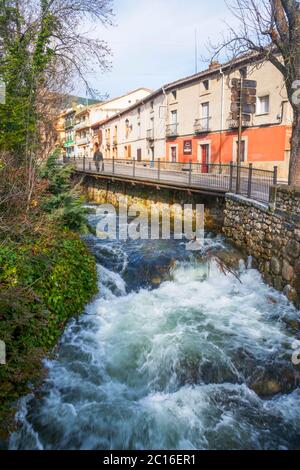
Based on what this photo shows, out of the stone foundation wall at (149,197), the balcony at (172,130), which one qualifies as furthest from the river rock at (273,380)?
the balcony at (172,130)

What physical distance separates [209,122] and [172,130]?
17.3ft

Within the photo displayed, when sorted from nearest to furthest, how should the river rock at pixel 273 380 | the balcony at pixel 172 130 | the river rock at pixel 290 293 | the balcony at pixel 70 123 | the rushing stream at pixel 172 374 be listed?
1. the rushing stream at pixel 172 374
2. the river rock at pixel 273 380
3. the river rock at pixel 290 293
4. the balcony at pixel 172 130
5. the balcony at pixel 70 123

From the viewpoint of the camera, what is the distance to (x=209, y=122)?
999 inches

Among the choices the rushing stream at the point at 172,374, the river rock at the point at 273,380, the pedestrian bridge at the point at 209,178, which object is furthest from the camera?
the pedestrian bridge at the point at 209,178

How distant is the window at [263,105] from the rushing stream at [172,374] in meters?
15.0

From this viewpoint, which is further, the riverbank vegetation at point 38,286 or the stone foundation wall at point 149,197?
the stone foundation wall at point 149,197

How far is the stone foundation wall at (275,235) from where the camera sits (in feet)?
25.1

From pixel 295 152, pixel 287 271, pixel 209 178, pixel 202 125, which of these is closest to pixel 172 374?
pixel 287 271

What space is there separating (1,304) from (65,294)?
1882 mm

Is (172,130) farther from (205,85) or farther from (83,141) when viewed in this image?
(83,141)

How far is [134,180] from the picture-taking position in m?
16.6

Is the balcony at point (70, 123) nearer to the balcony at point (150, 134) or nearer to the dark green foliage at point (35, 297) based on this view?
the balcony at point (150, 134)

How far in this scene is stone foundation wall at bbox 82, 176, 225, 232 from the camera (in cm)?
1225
